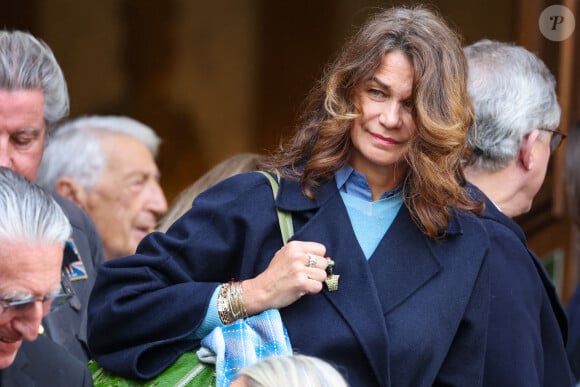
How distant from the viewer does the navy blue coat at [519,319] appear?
3709mm

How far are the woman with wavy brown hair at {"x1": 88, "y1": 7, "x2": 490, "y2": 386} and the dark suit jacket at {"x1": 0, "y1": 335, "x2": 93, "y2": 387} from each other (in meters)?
0.09

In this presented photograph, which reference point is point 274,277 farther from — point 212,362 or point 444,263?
point 444,263

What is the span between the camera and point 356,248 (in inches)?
137

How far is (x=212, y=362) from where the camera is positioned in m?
3.37

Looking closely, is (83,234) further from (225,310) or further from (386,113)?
(386,113)

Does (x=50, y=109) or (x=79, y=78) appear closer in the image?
(x=50, y=109)

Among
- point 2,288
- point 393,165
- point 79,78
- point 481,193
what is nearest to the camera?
point 2,288

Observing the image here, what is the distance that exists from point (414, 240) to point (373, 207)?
0.15 meters

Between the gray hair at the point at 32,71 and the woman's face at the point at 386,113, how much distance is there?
1.39m

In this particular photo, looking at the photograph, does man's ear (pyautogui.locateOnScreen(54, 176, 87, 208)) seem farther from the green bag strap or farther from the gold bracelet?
the gold bracelet

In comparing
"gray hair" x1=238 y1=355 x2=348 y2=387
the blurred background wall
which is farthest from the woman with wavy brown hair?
the blurred background wall

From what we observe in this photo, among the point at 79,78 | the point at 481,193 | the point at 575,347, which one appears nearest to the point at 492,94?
the point at 481,193

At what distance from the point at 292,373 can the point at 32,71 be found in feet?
6.50

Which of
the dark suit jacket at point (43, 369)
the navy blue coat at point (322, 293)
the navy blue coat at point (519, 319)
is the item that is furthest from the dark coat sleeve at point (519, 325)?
the dark suit jacket at point (43, 369)
